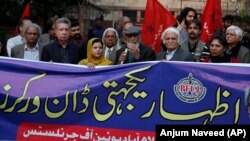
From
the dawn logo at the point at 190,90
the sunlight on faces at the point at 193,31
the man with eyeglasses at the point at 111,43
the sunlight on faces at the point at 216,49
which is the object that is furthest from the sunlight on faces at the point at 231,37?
the dawn logo at the point at 190,90

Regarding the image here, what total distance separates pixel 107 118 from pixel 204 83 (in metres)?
1.10

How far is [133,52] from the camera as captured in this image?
23.1 feet

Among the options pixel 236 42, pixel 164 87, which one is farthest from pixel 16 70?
pixel 236 42

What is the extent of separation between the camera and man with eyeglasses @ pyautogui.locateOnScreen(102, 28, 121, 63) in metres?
7.84

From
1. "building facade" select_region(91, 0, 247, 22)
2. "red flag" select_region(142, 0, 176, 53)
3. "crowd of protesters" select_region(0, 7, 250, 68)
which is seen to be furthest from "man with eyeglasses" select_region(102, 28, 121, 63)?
"building facade" select_region(91, 0, 247, 22)

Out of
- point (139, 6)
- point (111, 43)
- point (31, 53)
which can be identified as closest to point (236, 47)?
point (111, 43)

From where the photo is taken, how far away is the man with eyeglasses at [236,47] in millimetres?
7559

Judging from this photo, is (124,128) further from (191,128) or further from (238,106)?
(238,106)

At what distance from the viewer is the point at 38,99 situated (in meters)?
6.50

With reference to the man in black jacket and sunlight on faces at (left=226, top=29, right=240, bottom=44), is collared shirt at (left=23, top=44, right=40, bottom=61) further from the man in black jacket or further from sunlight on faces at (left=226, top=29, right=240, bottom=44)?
sunlight on faces at (left=226, top=29, right=240, bottom=44)

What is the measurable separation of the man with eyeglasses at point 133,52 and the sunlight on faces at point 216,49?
2.37ft

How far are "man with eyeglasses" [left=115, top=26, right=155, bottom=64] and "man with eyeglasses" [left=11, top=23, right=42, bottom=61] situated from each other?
1.01 m

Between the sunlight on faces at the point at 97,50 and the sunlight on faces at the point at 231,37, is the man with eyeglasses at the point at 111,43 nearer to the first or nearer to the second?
the sunlight on faces at the point at 97,50

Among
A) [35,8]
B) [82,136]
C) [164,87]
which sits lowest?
[82,136]
